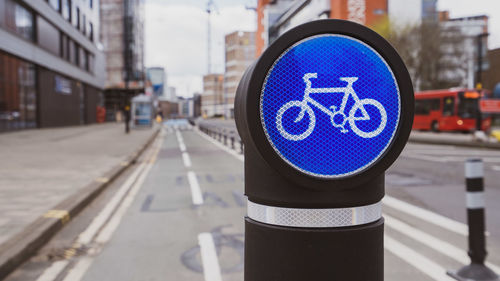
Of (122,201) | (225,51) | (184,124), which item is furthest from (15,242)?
(225,51)

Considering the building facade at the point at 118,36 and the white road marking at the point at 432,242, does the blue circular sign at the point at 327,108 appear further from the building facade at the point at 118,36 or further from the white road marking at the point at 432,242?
the building facade at the point at 118,36

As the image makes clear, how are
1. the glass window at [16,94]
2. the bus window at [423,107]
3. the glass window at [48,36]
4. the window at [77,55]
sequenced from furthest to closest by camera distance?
the window at [77,55] → the glass window at [48,36] → the bus window at [423,107] → the glass window at [16,94]

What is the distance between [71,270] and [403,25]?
115 feet

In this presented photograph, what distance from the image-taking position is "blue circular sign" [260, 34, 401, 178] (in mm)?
1376

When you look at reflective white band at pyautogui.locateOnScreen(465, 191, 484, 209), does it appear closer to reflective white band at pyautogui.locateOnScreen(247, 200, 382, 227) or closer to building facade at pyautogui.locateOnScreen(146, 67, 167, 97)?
reflective white band at pyautogui.locateOnScreen(247, 200, 382, 227)

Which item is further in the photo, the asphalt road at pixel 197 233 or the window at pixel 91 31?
the window at pixel 91 31

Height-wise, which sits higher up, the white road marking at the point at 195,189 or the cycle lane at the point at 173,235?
the white road marking at the point at 195,189

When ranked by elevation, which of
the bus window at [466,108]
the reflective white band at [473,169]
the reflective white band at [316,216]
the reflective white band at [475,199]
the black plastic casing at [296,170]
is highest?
the bus window at [466,108]

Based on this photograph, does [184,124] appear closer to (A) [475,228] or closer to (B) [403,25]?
(B) [403,25]

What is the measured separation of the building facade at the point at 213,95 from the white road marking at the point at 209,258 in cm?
10606

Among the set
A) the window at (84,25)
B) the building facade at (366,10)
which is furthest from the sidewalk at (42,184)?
the window at (84,25)

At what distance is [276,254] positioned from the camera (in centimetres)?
140

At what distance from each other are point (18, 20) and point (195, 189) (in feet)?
87.3

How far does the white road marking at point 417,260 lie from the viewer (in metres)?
3.56
